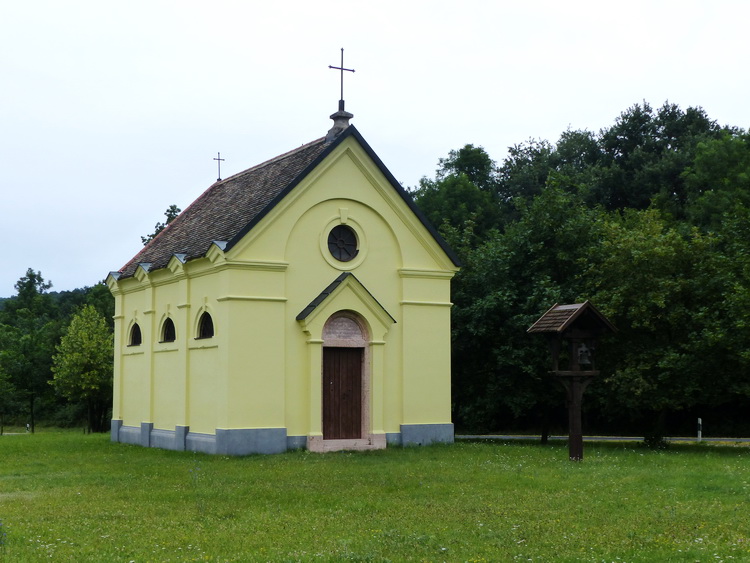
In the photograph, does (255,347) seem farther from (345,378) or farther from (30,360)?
(30,360)

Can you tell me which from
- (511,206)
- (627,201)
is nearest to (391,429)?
(627,201)

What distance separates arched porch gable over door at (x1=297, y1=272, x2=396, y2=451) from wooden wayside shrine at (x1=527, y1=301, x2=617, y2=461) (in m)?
5.06

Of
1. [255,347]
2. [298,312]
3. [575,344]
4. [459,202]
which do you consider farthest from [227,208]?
[459,202]

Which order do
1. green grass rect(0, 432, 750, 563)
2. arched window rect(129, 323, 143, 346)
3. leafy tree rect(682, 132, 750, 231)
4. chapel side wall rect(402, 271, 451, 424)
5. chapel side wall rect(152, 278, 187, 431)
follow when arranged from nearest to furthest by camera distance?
green grass rect(0, 432, 750, 563)
chapel side wall rect(152, 278, 187, 431)
chapel side wall rect(402, 271, 451, 424)
arched window rect(129, 323, 143, 346)
leafy tree rect(682, 132, 750, 231)

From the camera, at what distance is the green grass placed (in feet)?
34.3

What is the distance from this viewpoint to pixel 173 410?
84.6 ft

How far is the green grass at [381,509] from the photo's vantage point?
10445mm

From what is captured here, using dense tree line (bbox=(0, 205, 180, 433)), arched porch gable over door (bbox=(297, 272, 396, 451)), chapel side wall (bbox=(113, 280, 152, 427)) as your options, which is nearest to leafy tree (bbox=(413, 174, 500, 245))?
dense tree line (bbox=(0, 205, 180, 433))

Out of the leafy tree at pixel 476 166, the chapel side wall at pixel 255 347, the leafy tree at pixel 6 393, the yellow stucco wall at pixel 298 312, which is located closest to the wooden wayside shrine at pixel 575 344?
the yellow stucco wall at pixel 298 312

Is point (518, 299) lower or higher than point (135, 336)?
higher

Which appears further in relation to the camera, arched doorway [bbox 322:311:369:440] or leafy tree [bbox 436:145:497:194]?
leafy tree [bbox 436:145:497:194]

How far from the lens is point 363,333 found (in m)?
24.4

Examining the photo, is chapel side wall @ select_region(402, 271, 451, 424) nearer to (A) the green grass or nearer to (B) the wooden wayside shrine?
(A) the green grass

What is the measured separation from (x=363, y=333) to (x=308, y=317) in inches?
72.8
